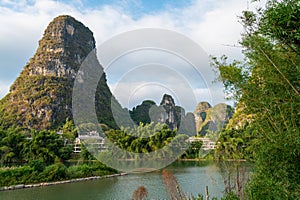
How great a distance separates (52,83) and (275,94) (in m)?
30.3

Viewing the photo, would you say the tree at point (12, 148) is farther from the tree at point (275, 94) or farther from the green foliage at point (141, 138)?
the tree at point (275, 94)

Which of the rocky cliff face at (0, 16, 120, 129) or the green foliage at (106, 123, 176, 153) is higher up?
the rocky cliff face at (0, 16, 120, 129)

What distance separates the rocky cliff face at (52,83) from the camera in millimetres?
27594

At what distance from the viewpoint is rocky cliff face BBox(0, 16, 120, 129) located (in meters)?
27.6

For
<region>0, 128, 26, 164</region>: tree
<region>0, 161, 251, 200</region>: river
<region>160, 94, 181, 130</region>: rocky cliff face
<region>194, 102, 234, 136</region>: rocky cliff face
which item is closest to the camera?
<region>194, 102, 234, 136</region>: rocky cliff face

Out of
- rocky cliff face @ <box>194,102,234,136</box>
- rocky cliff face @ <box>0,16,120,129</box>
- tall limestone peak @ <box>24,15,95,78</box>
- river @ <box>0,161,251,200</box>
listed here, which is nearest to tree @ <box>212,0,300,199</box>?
rocky cliff face @ <box>194,102,234,136</box>

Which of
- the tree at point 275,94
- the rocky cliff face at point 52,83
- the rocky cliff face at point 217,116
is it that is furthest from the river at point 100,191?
the rocky cliff face at point 52,83

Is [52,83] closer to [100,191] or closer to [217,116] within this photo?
[100,191]

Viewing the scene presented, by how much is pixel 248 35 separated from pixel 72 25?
3627 centimetres

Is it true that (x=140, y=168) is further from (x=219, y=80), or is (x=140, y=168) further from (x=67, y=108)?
(x=67, y=108)

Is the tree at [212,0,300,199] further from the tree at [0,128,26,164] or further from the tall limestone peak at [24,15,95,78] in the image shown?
the tall limestone peak at [24,15,95,78]

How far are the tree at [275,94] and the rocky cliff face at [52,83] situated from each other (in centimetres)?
2200

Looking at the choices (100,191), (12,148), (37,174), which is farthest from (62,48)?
(100,191)

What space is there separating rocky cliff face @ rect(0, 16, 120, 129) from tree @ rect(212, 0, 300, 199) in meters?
22.0
